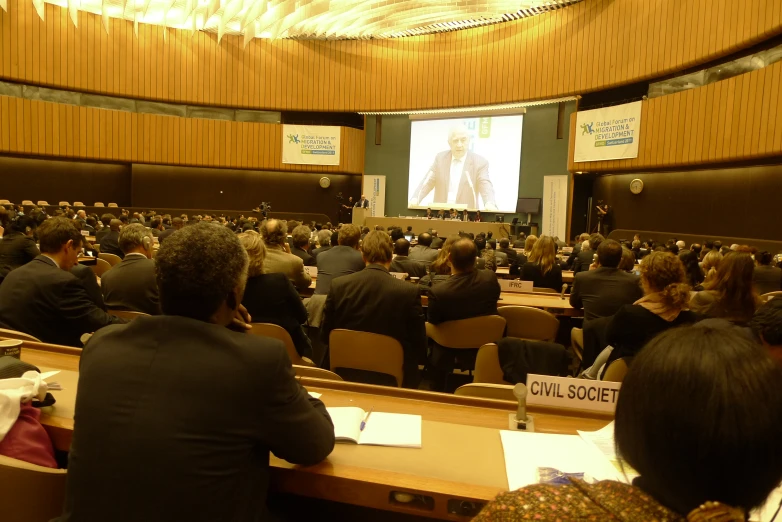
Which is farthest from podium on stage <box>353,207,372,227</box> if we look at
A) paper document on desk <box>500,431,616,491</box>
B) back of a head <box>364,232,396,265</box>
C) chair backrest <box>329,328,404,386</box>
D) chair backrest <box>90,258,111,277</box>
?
paper document on desk <box>500,431,616,491</box>

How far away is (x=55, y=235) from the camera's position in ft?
11.8

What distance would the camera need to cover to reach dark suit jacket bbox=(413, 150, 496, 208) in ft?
56.5

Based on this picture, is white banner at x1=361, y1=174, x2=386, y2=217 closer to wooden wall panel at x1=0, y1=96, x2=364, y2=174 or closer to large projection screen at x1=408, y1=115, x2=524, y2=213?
wooden wall panel at x1=0, y1=96, x2=364, y2=174

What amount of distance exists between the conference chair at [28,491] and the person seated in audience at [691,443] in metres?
1.22

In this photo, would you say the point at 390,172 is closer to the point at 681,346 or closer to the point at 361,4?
the point at 361,4

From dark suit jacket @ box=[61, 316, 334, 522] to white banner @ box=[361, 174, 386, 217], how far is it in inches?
704

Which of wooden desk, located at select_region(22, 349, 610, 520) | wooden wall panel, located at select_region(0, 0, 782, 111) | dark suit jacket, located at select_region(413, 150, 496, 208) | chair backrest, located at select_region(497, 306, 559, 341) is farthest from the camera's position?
dark suit jacket, located at select_region(413, 150, 496, 208)

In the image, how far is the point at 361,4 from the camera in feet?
46.9

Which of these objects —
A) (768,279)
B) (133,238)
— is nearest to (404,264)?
(133,238)

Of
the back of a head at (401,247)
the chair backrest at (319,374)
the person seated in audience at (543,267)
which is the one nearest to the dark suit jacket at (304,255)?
the back of a head at (401,247)

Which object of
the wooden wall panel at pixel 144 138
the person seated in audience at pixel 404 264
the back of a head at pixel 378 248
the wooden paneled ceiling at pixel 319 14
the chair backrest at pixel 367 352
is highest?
the wooden paneled ceiling at pixel 319 14

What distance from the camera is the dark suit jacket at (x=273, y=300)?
3805 millimetres

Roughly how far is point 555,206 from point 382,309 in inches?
532

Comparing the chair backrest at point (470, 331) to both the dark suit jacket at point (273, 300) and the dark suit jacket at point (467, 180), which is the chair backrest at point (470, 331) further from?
the dark suit jacket at point (467, 180)
